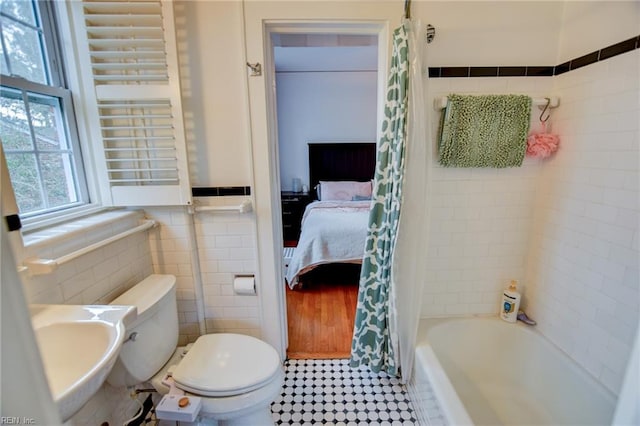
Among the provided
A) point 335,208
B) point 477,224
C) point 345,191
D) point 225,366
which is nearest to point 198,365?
point 225,366

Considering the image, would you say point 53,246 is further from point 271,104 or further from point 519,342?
point 519,342

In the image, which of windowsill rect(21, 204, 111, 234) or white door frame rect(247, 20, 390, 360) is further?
white door frame rect(247, 20, 390, 360)

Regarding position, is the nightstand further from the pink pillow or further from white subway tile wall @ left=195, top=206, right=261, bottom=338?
white subway tile wall @ left=195, top=206, right=261, bottom=338

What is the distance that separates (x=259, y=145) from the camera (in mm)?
1557

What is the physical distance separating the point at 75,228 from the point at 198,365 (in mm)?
780

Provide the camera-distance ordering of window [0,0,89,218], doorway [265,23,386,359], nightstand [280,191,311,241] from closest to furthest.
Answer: window [0,0,89,218], doorway [265,23,386,359], nightstand [280,191,311,241]

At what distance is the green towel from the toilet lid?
53.5 inches

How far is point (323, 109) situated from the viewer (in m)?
4.53


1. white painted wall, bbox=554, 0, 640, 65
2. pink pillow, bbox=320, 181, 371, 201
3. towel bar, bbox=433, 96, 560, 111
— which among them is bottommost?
pink pillow, bbox=320, 181, 371, 201

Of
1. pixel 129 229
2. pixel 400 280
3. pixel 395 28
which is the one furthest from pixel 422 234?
pixel 129 229

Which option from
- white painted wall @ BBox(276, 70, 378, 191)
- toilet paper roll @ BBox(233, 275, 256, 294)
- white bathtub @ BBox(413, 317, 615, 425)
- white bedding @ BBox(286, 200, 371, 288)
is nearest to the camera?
white bathtub @ BBox(413, 317, 615, 425)

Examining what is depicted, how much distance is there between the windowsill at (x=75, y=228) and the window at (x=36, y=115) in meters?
0.10

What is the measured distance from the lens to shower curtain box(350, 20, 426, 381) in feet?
4.54

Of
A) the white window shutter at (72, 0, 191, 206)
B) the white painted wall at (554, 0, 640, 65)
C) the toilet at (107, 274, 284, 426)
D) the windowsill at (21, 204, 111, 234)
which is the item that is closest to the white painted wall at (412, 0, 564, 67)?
the white painted wall at (554, 0, 640, 65)
